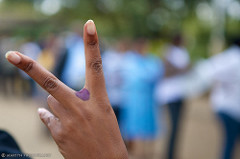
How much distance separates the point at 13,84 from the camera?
12250 mm

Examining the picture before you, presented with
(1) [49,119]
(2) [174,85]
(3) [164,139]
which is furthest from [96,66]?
(3) [164,139]

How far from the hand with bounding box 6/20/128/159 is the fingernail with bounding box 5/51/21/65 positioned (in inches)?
3.6

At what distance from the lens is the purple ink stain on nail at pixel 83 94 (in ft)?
3.48

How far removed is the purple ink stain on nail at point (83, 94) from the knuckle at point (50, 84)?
7 centimetres

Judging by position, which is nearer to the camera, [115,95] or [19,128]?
[115,95]

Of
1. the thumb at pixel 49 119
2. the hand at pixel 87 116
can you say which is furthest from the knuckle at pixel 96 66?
the thumb at pixel 49 119

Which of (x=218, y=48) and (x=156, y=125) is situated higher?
(x=156, y=125)

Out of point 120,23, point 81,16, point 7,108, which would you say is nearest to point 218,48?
point 7,108

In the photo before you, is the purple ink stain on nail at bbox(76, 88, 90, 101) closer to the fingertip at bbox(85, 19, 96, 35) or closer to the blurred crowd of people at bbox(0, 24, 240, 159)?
the fingertip at bbox(85, 19, 96, 35)

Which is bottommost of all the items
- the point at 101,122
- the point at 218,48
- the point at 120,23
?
the point at 120,23

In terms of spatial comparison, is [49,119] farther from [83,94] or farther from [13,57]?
[13,57]

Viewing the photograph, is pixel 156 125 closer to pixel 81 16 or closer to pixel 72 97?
pixel 72 97

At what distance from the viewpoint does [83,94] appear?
42.1 inches

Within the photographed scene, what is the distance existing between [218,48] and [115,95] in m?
8.00
